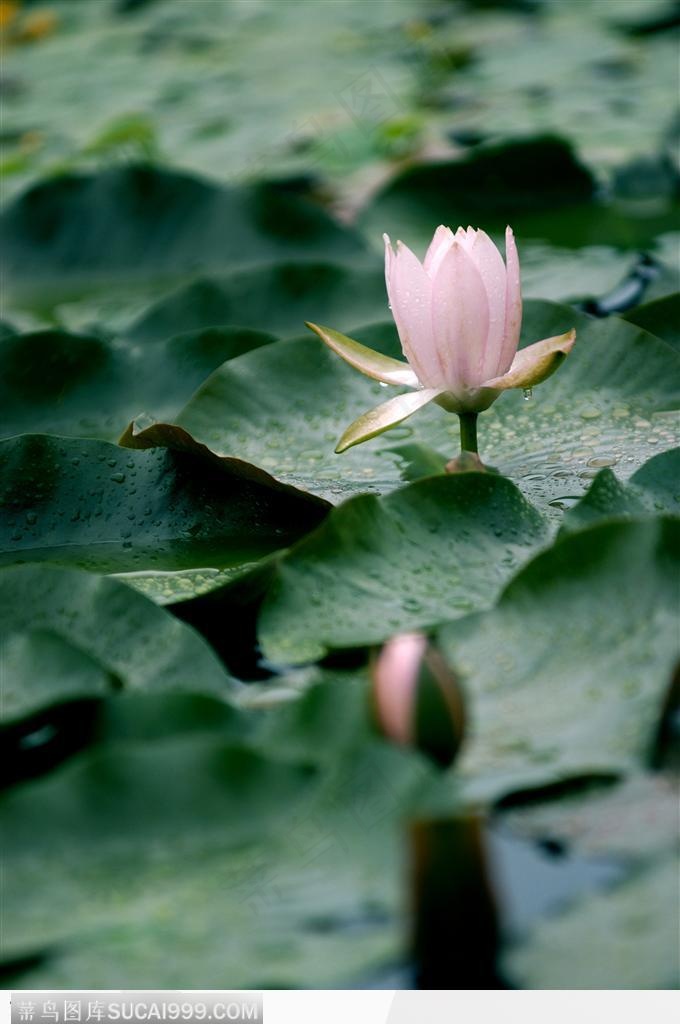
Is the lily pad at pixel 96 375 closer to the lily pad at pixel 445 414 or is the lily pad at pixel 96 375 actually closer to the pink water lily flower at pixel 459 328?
the lily pad at pixel 445 414

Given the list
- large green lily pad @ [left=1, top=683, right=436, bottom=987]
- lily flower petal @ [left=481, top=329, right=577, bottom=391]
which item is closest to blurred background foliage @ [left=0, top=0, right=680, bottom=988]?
large green lily pad @ [left=1, top=683, right=436, bottom=987]

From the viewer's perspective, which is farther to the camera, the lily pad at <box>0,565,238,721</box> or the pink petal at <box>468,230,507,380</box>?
the pink petal at <box>468,230,507,380</box>

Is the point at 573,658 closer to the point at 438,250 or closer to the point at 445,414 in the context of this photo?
the point at 438,250

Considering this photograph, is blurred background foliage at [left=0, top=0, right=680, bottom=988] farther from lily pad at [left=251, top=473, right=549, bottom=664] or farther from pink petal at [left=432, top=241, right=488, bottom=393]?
pink petal at [left=432, top=241, right=488, bottom=393]

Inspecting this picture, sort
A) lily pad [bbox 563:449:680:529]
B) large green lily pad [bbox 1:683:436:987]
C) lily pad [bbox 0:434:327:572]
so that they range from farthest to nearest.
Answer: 1. lily pad [bbox 0:434:327:572]
2. lily pad [bbox 563:449:680:529]
3. large green lily pad [bbox 1:683:436:987]

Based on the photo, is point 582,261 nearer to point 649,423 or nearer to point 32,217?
→ point 649,423

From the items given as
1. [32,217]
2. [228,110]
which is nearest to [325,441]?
[32,217]

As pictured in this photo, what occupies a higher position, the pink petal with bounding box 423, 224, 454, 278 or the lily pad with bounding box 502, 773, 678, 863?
the pink petal with bounding box 423, 224, 454, 278
